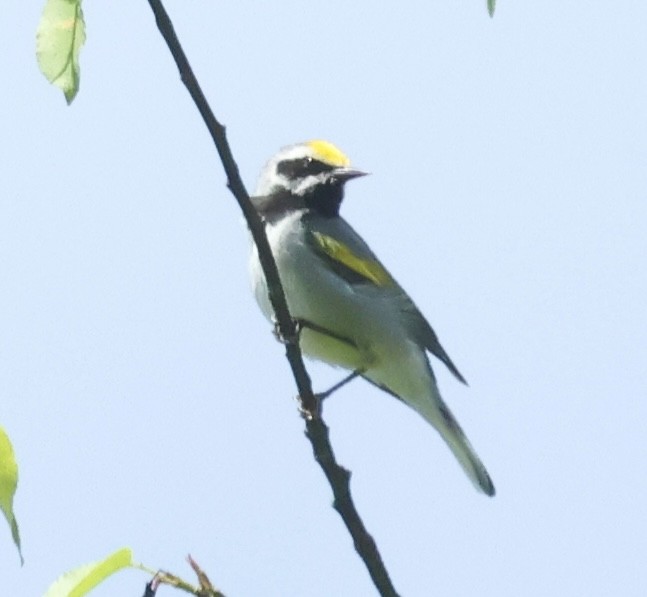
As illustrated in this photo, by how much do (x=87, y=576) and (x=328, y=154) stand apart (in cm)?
375

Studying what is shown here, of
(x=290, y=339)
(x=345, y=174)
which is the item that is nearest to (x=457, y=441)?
(x=345, y=174)

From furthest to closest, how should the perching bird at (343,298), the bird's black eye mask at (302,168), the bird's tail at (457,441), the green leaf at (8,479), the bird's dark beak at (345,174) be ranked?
the bird's black eye mask at (302,168)
the bird's dark beak at (345,174)
the bird's tail at (457,441)
the perching bird at (343,298)
the green leaf at (8,479)

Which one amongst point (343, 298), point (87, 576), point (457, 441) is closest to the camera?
point (87, 576)

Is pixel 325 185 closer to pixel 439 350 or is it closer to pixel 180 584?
pixel 439 350

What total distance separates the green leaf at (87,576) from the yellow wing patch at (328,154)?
3549 mm

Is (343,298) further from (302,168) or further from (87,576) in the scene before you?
(87,576)

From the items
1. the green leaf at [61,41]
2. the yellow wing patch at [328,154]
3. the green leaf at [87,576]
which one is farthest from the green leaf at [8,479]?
the yellow wing patch at [328,154]

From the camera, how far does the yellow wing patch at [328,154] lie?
18.2 ft

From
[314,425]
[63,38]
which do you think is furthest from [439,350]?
[63,38]

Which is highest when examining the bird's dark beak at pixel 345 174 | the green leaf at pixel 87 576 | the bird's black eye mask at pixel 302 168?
the bird's black eye mask at pixel 302 168

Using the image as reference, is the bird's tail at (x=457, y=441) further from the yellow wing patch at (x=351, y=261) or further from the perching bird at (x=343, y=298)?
the yellow wing patch at (x=351, y=261)

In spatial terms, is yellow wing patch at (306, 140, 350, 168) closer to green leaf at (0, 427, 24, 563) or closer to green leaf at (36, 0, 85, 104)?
green leaf at (36, 0, 85, 104)

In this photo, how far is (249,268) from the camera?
492cm

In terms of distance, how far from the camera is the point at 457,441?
5.29 m
